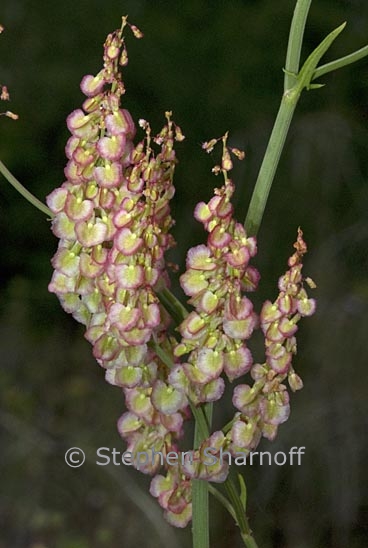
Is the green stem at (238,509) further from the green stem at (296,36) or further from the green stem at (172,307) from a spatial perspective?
the green stem at (296,36)

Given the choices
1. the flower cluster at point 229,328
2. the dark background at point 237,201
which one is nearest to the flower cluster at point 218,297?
the flower cluster at point 229,328

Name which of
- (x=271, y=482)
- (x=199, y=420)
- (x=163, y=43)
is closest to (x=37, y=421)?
(x=271, y=482)

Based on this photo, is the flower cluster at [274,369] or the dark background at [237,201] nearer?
the flower cluster at [274,369]

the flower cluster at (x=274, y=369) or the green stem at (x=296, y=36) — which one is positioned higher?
the green stem at (x=296, y=36)

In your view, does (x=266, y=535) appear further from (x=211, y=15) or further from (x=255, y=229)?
(x=255, y=229)

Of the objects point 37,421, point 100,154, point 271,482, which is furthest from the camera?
point 37,421

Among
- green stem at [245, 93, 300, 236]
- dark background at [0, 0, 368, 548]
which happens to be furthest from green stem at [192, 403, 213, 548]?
dark background at [0, 0, 368, 548]

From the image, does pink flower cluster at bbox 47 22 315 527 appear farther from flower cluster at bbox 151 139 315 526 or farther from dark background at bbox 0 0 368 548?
dark background at bbox 0 0 368 548

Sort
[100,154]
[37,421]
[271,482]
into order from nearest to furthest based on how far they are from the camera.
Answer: [100,154]
[271,482]
[37,421]
